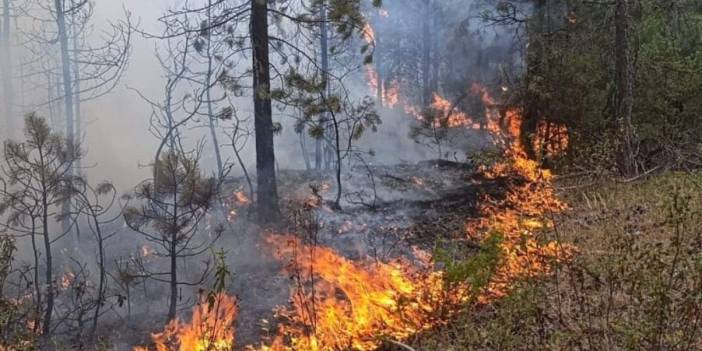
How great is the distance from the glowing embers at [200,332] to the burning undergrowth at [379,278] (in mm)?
32

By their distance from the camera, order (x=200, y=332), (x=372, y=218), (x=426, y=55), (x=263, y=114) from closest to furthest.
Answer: (x=200, y=332) < (x=263, y=114) < (x=372, y=218) < (x=426, y=55)

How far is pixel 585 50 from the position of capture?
13.2m

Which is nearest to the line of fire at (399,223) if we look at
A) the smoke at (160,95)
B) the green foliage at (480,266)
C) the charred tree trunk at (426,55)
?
the green foliage at (480,266)

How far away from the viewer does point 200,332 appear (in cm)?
701

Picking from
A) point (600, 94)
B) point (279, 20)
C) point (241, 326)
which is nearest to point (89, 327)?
point (241, 326)

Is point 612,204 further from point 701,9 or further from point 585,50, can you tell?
point 701,9

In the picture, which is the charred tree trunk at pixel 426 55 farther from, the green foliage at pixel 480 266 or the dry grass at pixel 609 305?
the green foliage at pixel 480 266

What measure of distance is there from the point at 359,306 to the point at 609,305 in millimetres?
3170

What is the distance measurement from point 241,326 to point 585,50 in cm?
1085

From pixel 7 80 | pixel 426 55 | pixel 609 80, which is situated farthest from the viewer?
pixel 426 55

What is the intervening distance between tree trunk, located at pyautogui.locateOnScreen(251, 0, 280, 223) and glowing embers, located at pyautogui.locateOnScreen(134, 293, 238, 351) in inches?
119

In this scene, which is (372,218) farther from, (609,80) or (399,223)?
(609,80)

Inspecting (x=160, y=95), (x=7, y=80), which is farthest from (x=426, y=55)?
(x=7, y=80)

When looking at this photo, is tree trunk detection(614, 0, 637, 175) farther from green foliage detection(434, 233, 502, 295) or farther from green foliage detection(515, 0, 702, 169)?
green foliage detection(434, 233, 502, 295)
